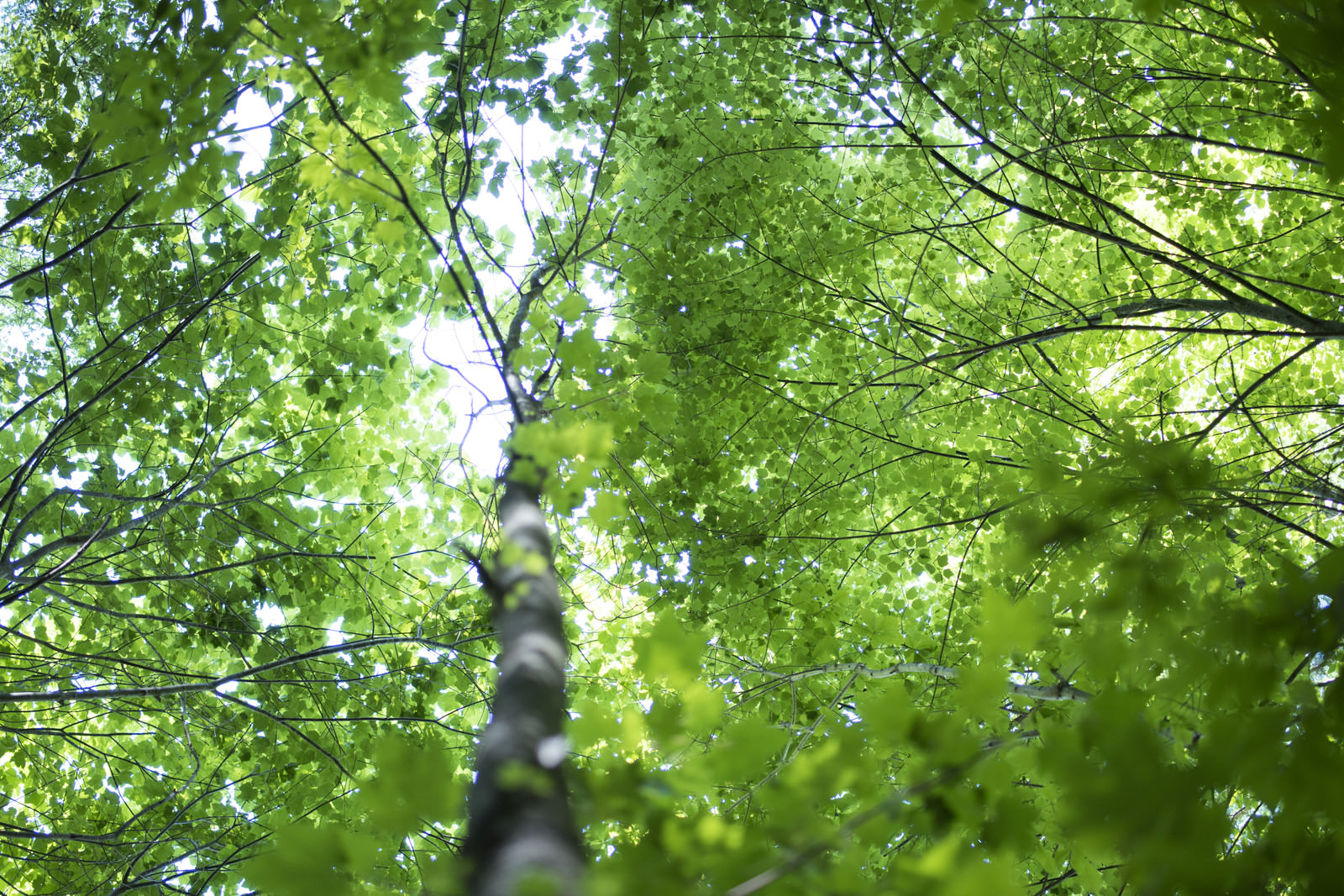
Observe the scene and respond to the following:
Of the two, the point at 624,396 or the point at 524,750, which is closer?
the point at 524,750

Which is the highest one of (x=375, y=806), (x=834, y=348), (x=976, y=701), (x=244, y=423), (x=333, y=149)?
(x=244, y=423)

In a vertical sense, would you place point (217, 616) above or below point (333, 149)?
above

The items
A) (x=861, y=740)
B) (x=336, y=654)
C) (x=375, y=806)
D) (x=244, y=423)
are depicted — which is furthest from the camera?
(x=244, y=423)

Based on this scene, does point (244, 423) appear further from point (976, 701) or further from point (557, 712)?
point (976, 701)

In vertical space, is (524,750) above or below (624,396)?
below

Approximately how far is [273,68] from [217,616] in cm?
286

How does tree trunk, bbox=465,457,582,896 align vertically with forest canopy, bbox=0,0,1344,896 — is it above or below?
below

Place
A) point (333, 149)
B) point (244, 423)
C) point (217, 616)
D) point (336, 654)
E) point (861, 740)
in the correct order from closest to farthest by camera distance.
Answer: point (861, 740) < point (333, 149) < point (217, 616) < point (336, 654) < point (244, 423)

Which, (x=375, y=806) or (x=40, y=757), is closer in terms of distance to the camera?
(x=375, y=806)

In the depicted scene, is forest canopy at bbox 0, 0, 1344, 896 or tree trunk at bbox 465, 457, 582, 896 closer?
tree trunk at bbox 465, 457, 582, 896

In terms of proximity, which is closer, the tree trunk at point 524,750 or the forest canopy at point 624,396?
the tree trunk at point 524,750

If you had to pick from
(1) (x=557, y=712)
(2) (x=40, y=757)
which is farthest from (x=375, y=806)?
(2) (x=40, y=757)

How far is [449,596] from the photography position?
412cm

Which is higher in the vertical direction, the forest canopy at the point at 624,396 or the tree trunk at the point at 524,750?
the forest canopy at the point at 624,396
